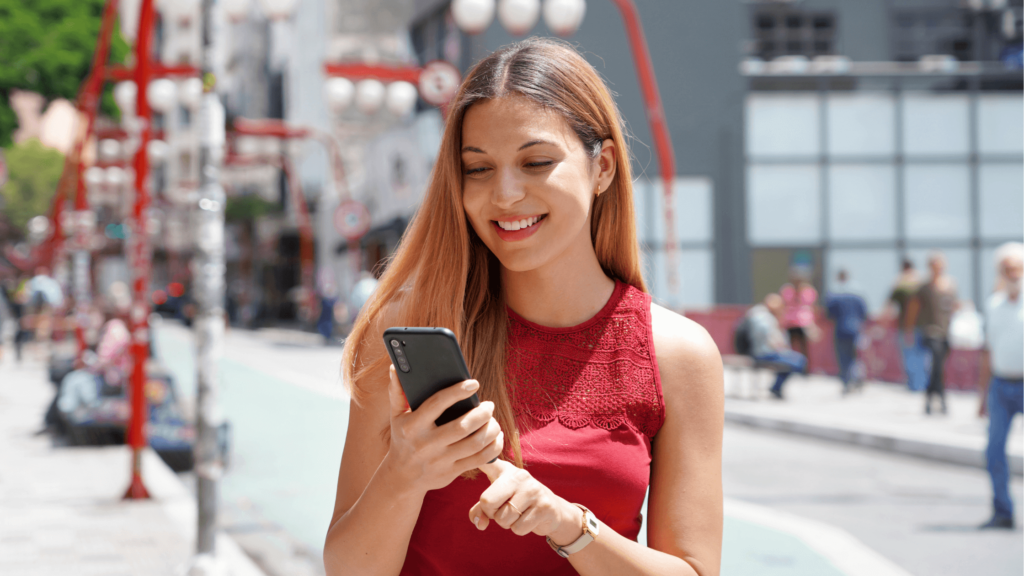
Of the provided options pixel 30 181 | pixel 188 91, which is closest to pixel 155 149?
pixel 188 91

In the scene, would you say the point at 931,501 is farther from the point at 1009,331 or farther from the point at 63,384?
the point at 63,384

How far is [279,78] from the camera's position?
55.7 metres

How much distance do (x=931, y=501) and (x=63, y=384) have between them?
893 cm

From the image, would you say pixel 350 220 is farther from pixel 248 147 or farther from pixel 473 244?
pixel 248 147

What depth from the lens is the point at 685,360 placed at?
1.91 m

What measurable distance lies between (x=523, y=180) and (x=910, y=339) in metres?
14.0

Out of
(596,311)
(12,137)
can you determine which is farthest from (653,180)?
(596,311)

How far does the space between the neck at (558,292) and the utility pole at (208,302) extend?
12.4 ft

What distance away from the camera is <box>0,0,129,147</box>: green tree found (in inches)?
670

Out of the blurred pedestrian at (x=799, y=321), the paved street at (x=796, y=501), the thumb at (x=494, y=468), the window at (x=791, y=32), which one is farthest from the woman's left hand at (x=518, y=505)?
the window at (x=791, y=32)

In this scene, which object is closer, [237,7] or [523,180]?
[523,180]

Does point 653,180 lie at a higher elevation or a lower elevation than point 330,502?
higher

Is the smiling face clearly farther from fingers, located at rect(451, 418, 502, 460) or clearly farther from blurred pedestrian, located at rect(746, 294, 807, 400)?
blurred pedestrian, located at rect(746, 294, 807, 400)

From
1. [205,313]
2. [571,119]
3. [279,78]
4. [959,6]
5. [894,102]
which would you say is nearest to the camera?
[571,119]
